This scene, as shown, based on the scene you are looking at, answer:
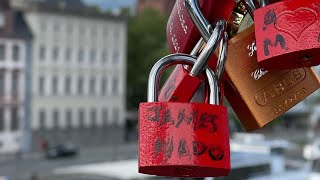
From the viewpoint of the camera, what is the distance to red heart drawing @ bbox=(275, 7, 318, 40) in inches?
50.0

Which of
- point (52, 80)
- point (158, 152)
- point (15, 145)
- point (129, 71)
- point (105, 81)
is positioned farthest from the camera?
point (129, 71)

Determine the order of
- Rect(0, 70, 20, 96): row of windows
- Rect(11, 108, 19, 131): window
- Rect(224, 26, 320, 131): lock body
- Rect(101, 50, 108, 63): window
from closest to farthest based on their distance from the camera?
1. Rect(224, 26, 320, 131): lock body
2. Rect(0, 70, 20, 96): row of windows
3. Rect(11, 108, 19, 131): window
4. Rect(101, 50, 108, 63): window

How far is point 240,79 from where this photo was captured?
1.50 m

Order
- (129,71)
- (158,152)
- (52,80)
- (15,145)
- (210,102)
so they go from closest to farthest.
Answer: (158,152), (210,102), (15,145), (52,80), (129,71)

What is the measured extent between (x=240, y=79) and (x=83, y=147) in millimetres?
46989

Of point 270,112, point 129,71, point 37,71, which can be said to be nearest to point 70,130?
point 37,71

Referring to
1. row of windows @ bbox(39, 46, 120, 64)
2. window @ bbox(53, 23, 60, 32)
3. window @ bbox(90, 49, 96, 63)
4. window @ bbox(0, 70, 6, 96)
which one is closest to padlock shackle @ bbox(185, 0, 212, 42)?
window @ bbox(0, 70, 6, 96)

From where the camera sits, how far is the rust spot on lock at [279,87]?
5.00 ft

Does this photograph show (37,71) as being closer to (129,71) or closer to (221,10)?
(129,71)

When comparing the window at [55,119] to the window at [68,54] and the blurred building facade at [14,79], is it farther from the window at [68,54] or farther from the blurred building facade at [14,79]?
the window at [68,54]

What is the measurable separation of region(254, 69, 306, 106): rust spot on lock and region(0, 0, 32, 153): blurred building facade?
41604 mm

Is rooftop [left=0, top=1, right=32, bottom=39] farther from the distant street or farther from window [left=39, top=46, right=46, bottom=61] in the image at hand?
the distant street

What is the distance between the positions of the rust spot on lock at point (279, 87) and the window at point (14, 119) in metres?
42.6

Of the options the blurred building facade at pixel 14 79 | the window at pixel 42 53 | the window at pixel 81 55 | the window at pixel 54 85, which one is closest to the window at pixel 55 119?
the window at pixel 54 85
